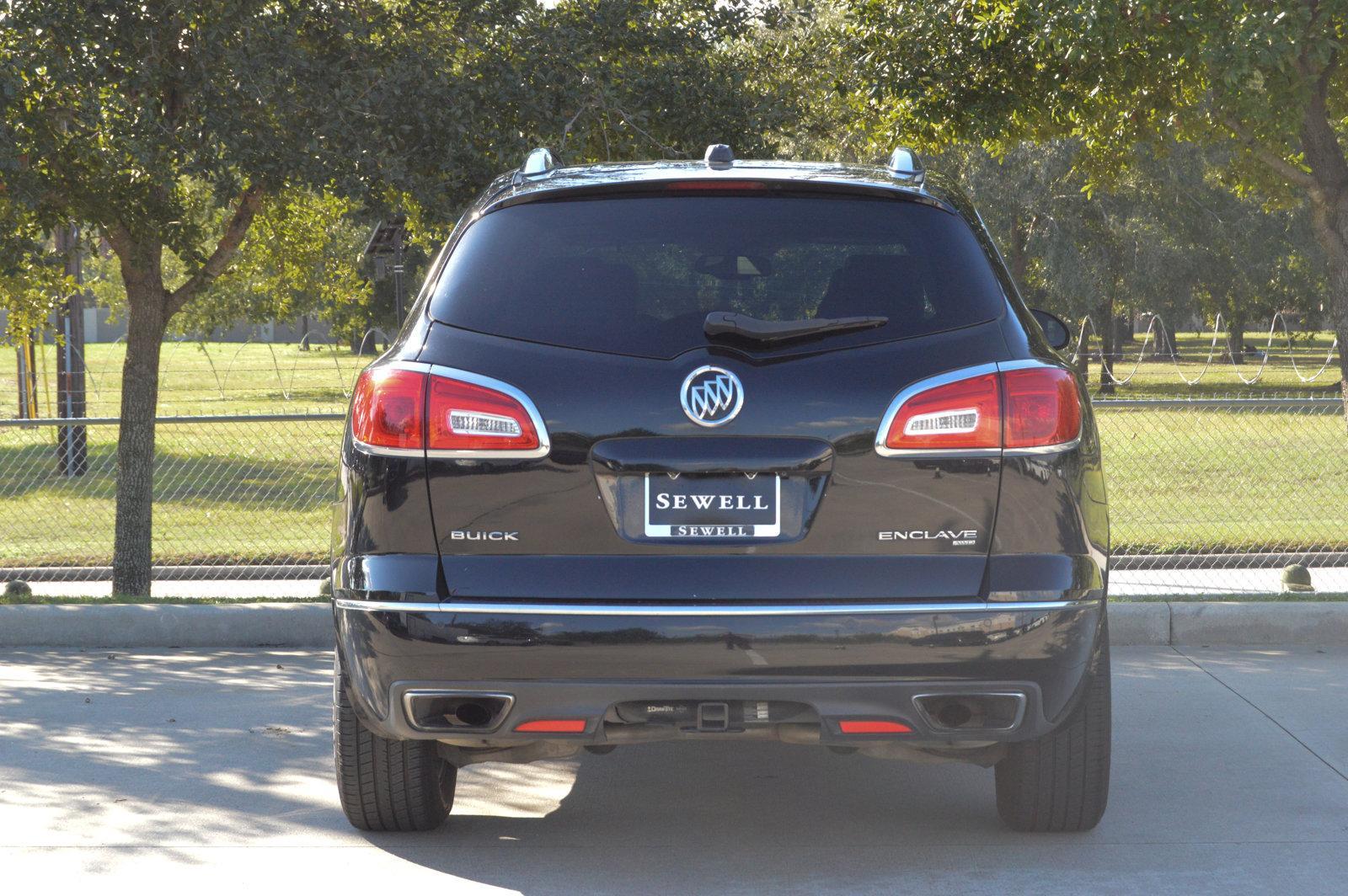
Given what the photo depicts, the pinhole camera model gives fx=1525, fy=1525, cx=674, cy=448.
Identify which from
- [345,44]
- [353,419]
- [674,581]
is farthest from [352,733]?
[345,44]

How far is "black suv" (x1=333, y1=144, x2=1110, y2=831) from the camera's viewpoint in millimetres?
3727

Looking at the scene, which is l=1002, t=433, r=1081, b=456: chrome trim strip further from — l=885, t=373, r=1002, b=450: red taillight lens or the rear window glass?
the rear window glass

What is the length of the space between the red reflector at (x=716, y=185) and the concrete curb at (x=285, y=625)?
13.6ft

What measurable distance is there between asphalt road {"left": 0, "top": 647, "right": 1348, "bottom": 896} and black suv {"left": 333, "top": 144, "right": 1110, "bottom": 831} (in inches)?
22.1

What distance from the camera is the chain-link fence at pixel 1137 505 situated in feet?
33.6

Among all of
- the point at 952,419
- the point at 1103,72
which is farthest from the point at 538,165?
the point at 1103,72

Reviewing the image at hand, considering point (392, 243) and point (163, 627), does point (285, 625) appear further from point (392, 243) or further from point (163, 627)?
point (392, 243)

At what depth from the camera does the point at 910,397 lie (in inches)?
149

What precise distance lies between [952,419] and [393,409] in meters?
1.41

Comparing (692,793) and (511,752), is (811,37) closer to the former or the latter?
(692,793)

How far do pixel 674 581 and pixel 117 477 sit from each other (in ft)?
21.9

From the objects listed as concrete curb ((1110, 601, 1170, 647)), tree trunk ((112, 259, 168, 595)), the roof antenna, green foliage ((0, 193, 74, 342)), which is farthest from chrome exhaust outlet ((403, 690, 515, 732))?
tree trunk ((112, 259, 168, 595))

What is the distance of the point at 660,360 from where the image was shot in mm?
3834

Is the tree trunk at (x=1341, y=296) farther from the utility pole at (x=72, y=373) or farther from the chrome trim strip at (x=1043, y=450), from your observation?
the utility pole at (x=72, y=373)
